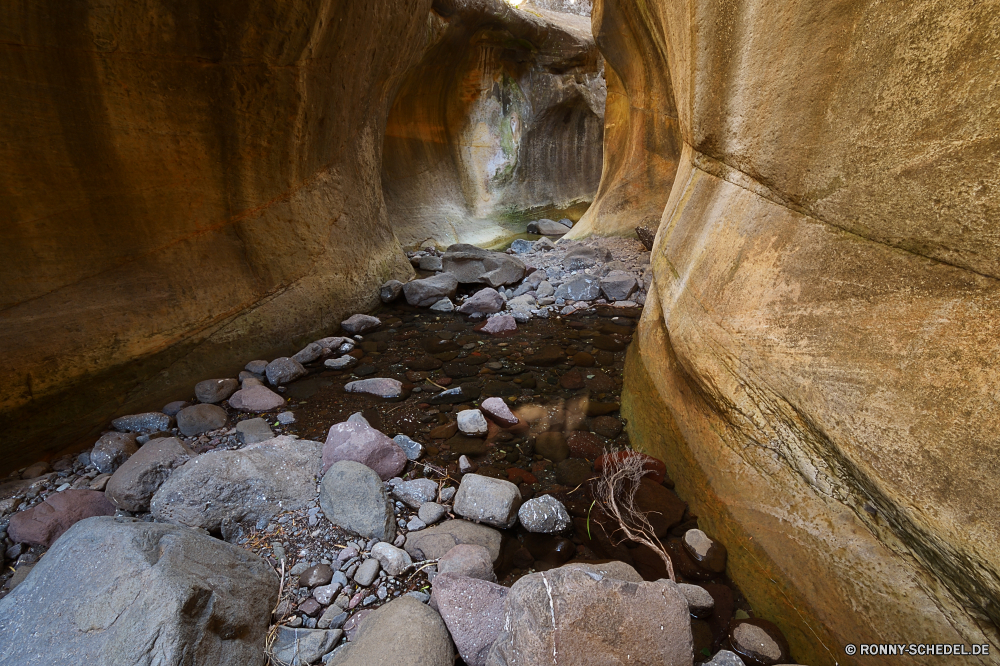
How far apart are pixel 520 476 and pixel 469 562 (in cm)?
84

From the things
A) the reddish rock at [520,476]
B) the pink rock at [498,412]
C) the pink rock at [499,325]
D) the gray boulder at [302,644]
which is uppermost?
the gray boulder at [302,644]

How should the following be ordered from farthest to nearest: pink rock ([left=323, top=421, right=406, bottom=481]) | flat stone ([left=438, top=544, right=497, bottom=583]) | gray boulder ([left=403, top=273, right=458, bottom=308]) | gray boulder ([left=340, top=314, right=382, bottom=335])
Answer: gray boulder ([left=403, top=273, right=458, bottom=308]) → gray boulder ([left=340, top=314, right=382, bottom=335]) → pink rock ([left=323, top=421, right=406, bottom=481]) → flat stone ([left=438, top=544, right=497, bottom=583])

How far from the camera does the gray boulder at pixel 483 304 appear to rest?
5582mm

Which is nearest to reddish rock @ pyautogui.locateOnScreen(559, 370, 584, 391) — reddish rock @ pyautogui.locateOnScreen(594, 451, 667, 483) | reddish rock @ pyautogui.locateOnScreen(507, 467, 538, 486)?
reddish rock @ pyautogui.locateOnScreen(594, 451, 667, 483)

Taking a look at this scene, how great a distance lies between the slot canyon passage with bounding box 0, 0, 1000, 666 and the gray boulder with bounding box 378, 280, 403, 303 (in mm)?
436

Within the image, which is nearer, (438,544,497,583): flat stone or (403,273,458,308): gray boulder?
(438,544,497,583): flat stone

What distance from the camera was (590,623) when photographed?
4.44 ft

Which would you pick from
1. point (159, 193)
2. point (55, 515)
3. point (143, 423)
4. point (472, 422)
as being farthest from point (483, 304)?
point (55, 515)

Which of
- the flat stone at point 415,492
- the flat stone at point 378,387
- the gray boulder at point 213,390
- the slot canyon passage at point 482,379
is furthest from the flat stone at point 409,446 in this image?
the gray boulder at point 213,390

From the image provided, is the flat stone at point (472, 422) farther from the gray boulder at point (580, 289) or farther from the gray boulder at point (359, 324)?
the gray boulder at point (580, 289)

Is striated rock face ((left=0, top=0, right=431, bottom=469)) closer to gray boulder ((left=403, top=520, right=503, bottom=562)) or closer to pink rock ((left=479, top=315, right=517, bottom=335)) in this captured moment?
pink rock ((left=479, top=315, right=517, bottom=335))

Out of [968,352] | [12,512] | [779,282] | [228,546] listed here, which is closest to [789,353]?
[779,282]

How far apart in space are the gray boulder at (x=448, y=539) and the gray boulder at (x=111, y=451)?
6.22 ft

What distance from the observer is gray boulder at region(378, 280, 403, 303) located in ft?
18.8
